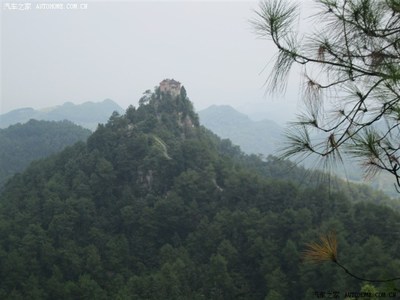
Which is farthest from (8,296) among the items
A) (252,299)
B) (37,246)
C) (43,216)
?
(252,299)

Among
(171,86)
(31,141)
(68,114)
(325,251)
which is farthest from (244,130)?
(325,251)

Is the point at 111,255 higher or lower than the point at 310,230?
lower

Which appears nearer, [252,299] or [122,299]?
[122,299]

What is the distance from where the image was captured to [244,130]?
5679 inches

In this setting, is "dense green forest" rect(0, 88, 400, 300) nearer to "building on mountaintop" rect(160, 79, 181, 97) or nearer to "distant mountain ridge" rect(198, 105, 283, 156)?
"building on mountaintop" rect(160, 79, 181, 97)

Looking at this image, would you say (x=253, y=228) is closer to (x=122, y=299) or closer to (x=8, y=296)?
(x=122, y=299)

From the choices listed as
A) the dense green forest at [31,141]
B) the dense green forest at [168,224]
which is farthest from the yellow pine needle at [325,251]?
the dense green forest at [31,141]

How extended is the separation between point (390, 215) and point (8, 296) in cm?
1555

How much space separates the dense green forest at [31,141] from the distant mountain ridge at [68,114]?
88451mm

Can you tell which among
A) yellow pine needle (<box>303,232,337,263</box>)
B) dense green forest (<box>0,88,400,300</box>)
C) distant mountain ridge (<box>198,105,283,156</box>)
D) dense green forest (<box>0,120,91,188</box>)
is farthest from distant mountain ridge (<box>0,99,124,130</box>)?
yellow pine needle (<box>303,232,337,263</box>)

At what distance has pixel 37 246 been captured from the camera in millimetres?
19125

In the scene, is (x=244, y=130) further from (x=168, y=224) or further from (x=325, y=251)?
(x=325, y=251)

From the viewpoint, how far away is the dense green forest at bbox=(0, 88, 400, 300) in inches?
614

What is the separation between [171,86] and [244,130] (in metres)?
116
